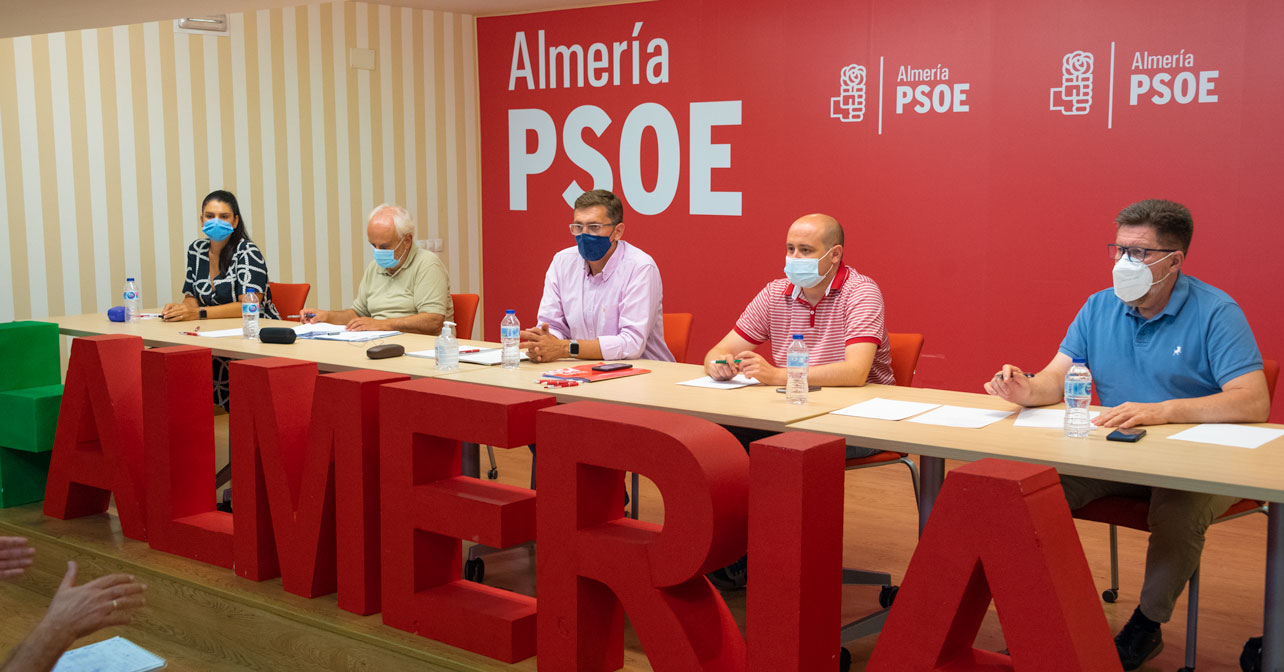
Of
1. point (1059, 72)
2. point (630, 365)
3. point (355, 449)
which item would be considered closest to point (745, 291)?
point (1059, 72)

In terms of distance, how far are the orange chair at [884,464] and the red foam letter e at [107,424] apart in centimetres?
228

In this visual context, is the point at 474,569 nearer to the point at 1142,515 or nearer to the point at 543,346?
the point at 543,346

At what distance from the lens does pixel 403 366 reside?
12.2ft

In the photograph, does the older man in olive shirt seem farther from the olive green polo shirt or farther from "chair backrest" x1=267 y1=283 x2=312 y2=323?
"chair backrest" x1=267 y1=283 x2=312 y2=323

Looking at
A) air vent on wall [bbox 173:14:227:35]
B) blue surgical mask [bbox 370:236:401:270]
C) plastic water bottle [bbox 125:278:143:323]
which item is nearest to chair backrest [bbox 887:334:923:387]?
blue surgical mask [bbox 370:236:401:270]

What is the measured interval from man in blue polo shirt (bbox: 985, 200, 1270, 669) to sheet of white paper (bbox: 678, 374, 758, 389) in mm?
765

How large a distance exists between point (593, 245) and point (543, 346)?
1.95 ft

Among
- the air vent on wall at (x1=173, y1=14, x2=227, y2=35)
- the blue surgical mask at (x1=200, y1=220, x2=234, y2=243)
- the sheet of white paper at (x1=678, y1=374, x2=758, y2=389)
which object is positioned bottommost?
the sheet of white paper at (x1=678, y1=374, x2=758, y2=389)

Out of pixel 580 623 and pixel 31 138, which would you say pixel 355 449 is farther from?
pixel 31 138

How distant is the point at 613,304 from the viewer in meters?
4.32

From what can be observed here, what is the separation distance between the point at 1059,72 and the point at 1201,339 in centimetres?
263

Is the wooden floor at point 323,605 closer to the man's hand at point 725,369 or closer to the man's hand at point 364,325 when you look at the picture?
the man's hand at point 725,369

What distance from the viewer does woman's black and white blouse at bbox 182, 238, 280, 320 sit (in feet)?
17.1

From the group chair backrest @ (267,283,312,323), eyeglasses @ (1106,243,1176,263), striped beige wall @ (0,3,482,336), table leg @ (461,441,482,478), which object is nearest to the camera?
eyeglasses @ (1106,243,1176,263)
